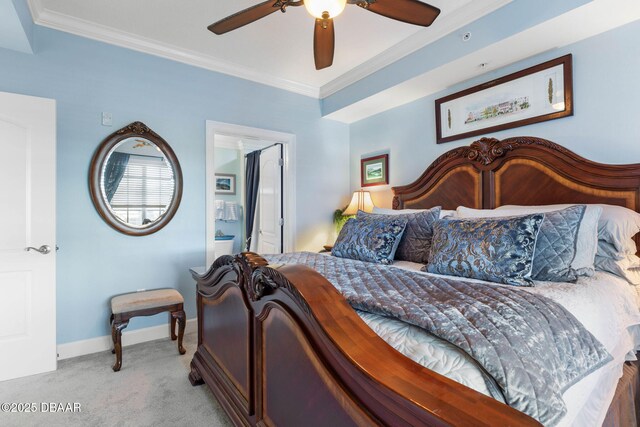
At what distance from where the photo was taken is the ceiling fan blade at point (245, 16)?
169cm

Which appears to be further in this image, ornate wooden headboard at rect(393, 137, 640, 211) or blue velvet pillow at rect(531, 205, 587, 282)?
ornate wooden headboard at rect(393, 137, 640, 211)

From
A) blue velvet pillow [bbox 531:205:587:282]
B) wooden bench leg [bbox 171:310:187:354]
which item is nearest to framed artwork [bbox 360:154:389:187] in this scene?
blue velvet pillow [bbox 531:205:587:282]

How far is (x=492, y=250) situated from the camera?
1600mm

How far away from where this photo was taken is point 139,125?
9.20ft

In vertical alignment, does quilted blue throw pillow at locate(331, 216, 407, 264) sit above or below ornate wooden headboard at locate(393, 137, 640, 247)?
below

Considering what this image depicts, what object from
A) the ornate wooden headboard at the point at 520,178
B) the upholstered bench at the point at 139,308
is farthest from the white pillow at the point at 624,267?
the upholstered bench at the point at 139,308

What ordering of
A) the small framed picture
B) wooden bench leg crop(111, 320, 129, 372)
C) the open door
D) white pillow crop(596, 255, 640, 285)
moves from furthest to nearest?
the small framed picture → the open door → wooden bench leg crop(111, 320, 129, 372) → white pillow crop(596, 255, 640, 285)

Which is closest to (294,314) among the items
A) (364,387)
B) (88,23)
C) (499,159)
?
(364,387)

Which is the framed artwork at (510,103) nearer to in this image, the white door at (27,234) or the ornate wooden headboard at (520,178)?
the ornate wooden headboard at (520,178)

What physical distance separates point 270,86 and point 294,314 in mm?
3104

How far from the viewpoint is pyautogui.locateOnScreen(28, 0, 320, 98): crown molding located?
244 centimetres

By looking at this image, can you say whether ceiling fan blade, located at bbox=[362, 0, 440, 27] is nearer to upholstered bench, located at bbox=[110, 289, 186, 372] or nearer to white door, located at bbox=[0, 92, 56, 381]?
white door, located at bbox=[0, 92, 56, 381]

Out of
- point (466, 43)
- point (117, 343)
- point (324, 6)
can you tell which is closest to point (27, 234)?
point (117, 343)

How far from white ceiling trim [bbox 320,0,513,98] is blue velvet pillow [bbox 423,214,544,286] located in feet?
5.29
